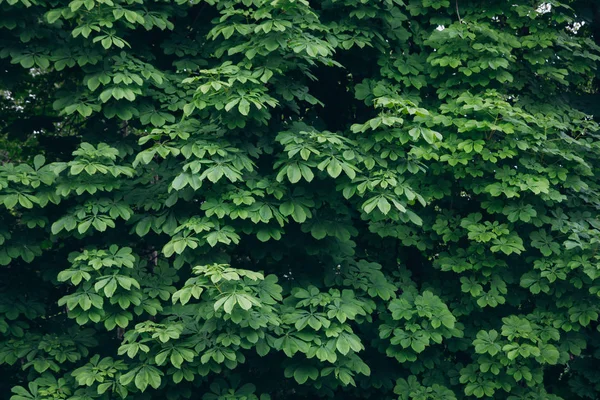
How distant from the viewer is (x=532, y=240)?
7.24 meters

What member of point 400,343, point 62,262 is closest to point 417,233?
point 400,343

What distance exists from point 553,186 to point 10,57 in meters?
5.52

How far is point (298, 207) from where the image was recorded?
6387 millimetres

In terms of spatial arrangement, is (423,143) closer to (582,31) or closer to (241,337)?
(241,337)

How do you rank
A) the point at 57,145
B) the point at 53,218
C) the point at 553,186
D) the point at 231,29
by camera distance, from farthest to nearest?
the point at 57,145 < the point at 553,186 < the point at 53,218 < the point at 231,29

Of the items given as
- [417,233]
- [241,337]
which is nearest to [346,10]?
[417,233]

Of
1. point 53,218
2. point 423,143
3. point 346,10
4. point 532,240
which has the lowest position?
point 53,218

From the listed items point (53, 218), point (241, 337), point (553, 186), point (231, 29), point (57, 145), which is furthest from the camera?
point (57, 145)

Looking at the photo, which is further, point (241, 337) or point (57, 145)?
point (57, 145)

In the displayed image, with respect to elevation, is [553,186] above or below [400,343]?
above

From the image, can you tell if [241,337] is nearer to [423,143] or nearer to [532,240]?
[423,143]

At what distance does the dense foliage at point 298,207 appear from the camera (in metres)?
6.19

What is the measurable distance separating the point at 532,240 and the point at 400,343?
67.6 inches

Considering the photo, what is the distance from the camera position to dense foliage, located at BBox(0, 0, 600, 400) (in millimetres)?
6188
